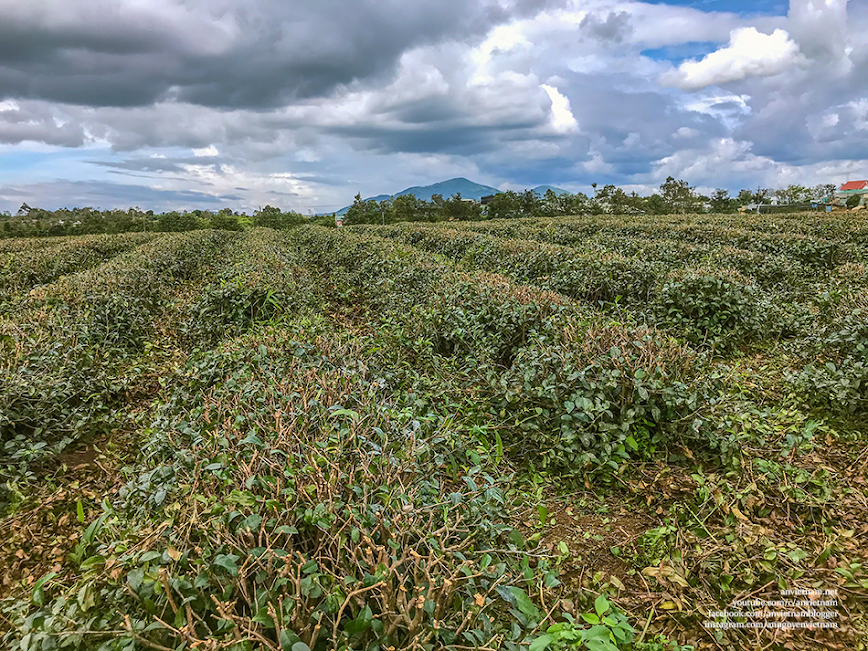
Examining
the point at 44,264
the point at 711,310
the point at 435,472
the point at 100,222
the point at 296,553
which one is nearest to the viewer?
the point at 296,553

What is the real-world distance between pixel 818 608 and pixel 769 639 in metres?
0.41

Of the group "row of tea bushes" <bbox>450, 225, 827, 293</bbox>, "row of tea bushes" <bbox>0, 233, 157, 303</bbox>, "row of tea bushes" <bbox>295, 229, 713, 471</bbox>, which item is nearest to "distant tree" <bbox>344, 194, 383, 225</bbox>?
"row of tea bushes" <bbox>0, 233, 157, 303</bbox>

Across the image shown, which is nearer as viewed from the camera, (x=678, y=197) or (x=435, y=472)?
(x=435, y=472)

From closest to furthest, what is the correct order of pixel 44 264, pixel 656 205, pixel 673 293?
1. pixel 673 293
2. pixel 44 264
3. pixel 656 205

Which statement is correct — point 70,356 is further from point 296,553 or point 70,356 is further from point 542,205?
point 542,205

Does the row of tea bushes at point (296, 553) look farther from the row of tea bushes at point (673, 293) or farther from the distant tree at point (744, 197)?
the distant tree at point (744, 197)

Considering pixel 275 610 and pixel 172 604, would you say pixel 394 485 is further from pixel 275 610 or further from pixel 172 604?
pixel 172 604

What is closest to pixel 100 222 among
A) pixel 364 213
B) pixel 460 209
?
pixel 364 213

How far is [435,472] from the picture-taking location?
2814 millimetres

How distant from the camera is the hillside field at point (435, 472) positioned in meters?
1.80

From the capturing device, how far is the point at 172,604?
163 centimetres

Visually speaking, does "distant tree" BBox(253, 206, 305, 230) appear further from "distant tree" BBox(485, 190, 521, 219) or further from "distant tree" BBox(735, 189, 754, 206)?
"distant tree" BBox(735, 189, 754, 206)

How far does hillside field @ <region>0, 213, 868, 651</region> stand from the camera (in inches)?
70.9

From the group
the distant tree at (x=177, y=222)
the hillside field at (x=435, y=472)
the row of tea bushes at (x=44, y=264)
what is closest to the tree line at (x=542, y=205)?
the distant tree at (x=177, y=222)
